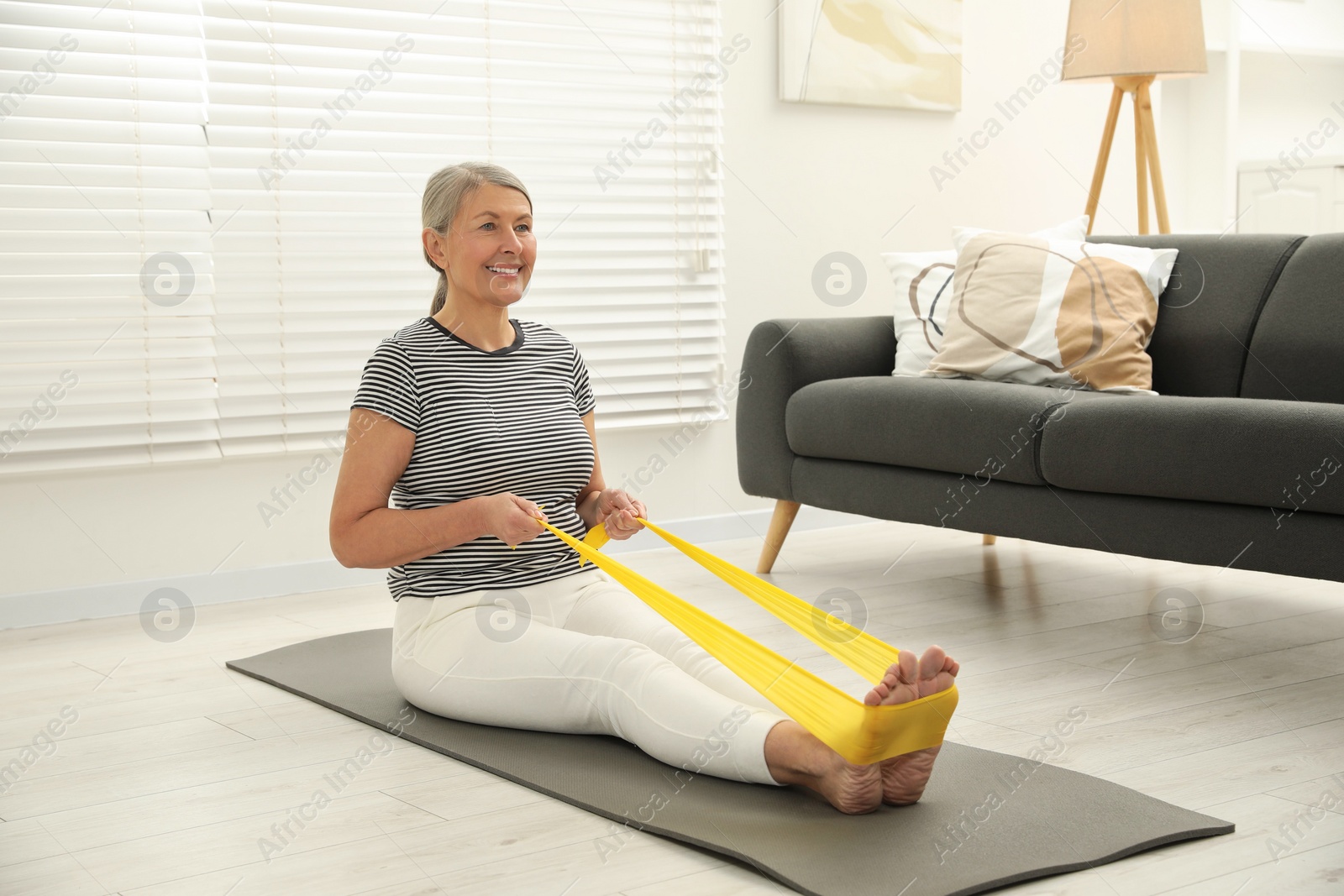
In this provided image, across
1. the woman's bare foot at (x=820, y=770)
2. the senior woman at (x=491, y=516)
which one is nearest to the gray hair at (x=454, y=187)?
the senior woman at (x=491, y=516)

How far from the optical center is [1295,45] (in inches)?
193

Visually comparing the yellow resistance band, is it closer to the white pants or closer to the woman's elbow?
the white pants

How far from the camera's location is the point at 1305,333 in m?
2.76

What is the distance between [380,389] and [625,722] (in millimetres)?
626

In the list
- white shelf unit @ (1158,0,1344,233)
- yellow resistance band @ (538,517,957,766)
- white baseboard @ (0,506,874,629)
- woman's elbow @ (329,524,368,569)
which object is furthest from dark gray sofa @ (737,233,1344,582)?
white shelf unit @ (1158,0,1344,233)

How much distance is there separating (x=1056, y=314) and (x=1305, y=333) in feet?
1.71

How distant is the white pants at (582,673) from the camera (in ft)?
5.56

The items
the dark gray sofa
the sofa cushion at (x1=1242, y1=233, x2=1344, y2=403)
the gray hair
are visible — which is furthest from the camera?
the sofa cushion at (x1=1242, y1=233, x2=1344, y2=403)

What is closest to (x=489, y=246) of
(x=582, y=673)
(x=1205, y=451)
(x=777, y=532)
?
(x=582, y=673)

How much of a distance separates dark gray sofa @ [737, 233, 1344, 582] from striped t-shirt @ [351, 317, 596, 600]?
0.99m

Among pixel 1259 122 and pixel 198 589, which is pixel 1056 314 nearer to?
pixel 198 589

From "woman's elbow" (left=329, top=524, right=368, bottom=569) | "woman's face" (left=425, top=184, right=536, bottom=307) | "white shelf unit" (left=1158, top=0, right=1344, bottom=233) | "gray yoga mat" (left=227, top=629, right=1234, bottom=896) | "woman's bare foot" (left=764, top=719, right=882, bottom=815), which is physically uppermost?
"white shelf unit" (left=1158, top=0, right=1344, bottom=233)

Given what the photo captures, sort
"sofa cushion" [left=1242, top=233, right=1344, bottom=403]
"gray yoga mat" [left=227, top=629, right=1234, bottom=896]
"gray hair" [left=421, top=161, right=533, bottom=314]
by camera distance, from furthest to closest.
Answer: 1. "sofa cushion" [left=1242, top=233, right=1344, bottom=403]
2. "gray hair" [left=421, top=161, right=533, bottom=314]
3. "gray yoga mat" [left=227, top=629, right=1234, bottom=896]

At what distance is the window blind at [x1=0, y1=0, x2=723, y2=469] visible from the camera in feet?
9.64
